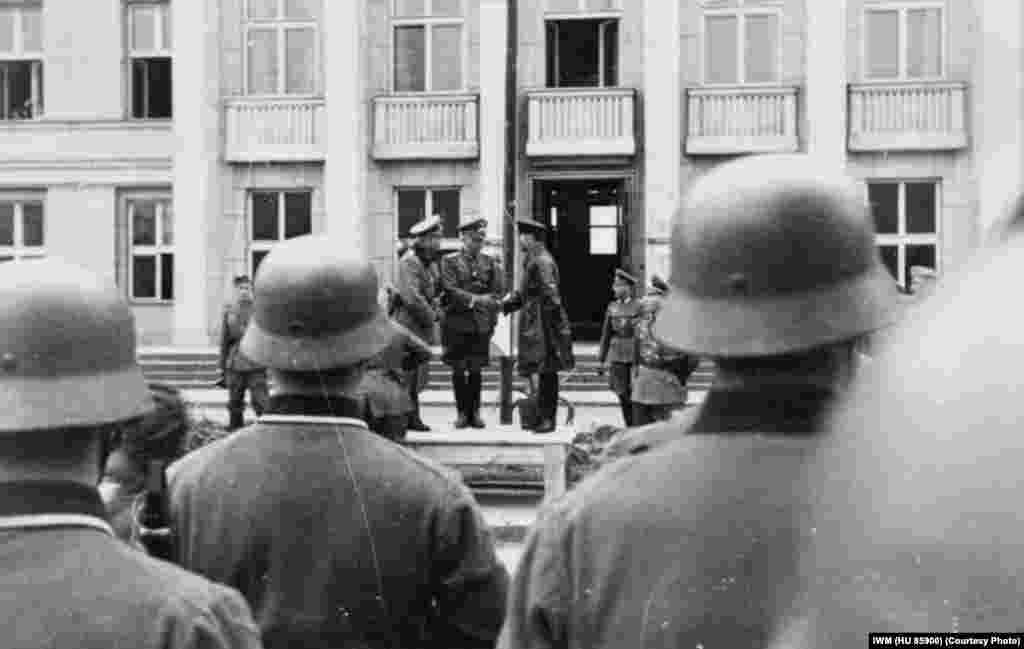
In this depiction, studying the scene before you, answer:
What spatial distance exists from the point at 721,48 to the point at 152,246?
10.9m

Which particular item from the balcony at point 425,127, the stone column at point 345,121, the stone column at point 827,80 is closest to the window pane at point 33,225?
the stone column at point 345,121

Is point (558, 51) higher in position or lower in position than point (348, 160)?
higher

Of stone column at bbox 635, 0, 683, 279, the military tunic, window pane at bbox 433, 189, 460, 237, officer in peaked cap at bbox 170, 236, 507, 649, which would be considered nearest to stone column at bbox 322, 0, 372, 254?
window pane at bbox 433, 189, 460, 237

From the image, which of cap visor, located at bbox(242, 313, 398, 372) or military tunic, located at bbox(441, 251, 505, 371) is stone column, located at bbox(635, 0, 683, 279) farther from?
cap visor, located at bbox(242, 313, 398, 372)

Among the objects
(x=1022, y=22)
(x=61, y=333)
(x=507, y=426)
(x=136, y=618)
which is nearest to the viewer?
(x=1022, y=22)

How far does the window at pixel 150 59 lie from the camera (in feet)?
87.6

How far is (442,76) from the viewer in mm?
25391

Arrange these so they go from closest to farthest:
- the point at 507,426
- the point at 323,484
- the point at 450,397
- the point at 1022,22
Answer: the point at 1022,22, the point at 323,484, the point at 507,426, the point at 450,397

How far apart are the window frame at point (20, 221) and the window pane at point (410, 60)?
7.00 m

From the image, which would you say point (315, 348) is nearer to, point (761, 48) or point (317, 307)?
point (317, 307)

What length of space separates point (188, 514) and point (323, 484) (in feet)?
1.02

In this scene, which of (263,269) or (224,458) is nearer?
(224,458)

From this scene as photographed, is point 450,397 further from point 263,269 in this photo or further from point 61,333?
point 61,333

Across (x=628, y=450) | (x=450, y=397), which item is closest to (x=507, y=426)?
(x=450, y=397)
